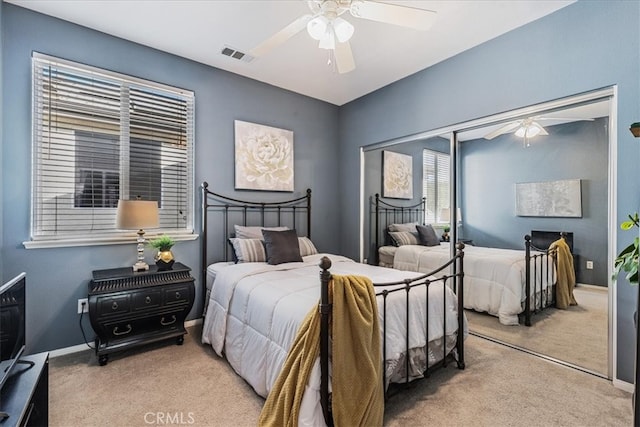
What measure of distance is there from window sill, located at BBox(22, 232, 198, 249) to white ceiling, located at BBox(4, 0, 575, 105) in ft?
6.19

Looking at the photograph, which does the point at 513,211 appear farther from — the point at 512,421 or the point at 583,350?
the point at 512,421

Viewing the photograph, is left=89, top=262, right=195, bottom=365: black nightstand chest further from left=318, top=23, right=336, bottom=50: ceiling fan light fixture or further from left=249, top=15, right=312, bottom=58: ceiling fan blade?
left=318, top=23, right=336, bottom=50: ceiling fan light fixture

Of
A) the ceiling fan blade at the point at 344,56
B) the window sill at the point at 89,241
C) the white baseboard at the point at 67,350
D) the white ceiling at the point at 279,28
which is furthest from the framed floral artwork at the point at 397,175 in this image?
the white baseboard at the point at 67,350

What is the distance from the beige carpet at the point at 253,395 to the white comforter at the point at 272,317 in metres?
0.20

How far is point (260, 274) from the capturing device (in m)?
2.55

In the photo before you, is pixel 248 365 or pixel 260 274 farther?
pixel 260 274

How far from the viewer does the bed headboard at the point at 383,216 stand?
3541 mm

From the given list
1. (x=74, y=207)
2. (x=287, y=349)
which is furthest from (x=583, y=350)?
(x=74, y=207)

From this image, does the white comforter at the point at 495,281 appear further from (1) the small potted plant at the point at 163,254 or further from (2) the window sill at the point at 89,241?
(2) the window sill at the point at 89,241

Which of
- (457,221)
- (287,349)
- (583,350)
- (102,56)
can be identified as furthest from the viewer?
(457,221)

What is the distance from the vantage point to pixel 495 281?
287 centimetres

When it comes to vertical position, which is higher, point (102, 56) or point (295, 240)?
point (102, 56)

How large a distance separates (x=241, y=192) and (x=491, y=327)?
3040mm

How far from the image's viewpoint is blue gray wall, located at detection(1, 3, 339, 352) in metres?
2.37
